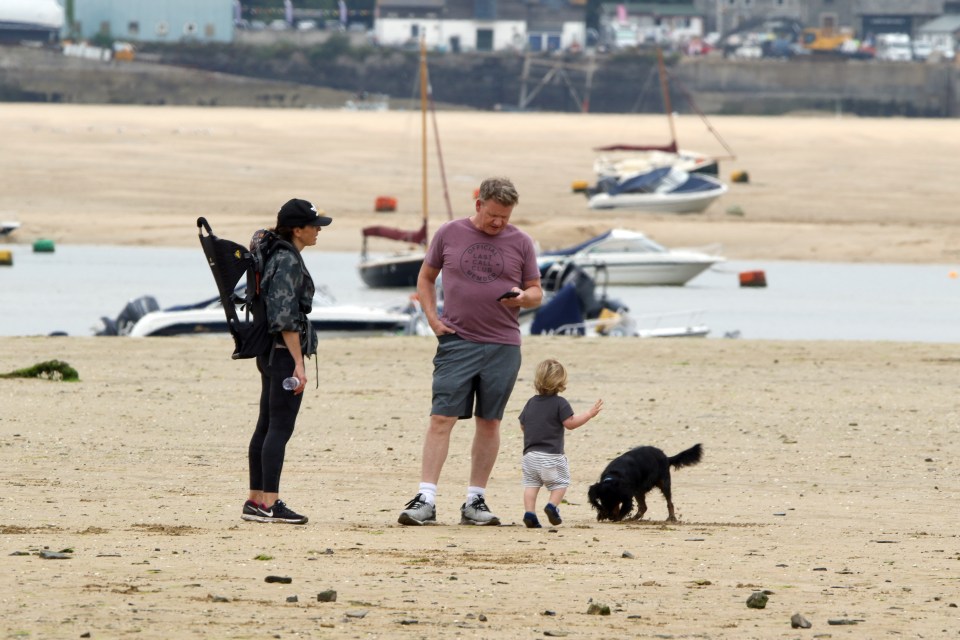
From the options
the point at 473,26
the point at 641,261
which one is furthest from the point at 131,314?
the point at 473,26

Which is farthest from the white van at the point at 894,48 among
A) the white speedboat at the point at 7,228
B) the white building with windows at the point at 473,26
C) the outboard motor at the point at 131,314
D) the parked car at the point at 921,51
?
the outboard motor at the point at 131,314

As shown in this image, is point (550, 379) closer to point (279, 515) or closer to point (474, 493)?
point (474, 493)

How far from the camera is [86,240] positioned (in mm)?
33406

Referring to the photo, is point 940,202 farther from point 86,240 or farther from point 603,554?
point 603,554

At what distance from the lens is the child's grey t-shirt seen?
753 cm

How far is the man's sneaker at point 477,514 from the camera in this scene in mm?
7346

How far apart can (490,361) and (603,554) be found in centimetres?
113

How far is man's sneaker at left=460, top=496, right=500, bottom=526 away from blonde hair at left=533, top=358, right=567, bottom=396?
58cm

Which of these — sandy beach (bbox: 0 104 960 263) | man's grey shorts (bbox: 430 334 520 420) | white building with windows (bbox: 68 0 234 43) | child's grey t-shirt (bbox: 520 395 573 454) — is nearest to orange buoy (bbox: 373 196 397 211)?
sandy beach (bbox: 0 104 960 263)

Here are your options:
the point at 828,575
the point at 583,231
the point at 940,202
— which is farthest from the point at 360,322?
the point at 940,202

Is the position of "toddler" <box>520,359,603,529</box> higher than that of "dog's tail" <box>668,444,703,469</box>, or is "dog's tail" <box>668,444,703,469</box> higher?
"toddler" <box>520,359,603,529</box>

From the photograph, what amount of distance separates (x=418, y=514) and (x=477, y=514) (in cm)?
28

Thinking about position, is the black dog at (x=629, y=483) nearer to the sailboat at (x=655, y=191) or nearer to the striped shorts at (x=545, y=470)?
the striped shorts at (x=545, y=470)

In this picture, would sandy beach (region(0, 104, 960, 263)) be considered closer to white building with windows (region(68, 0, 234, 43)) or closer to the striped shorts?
the striped shorts
